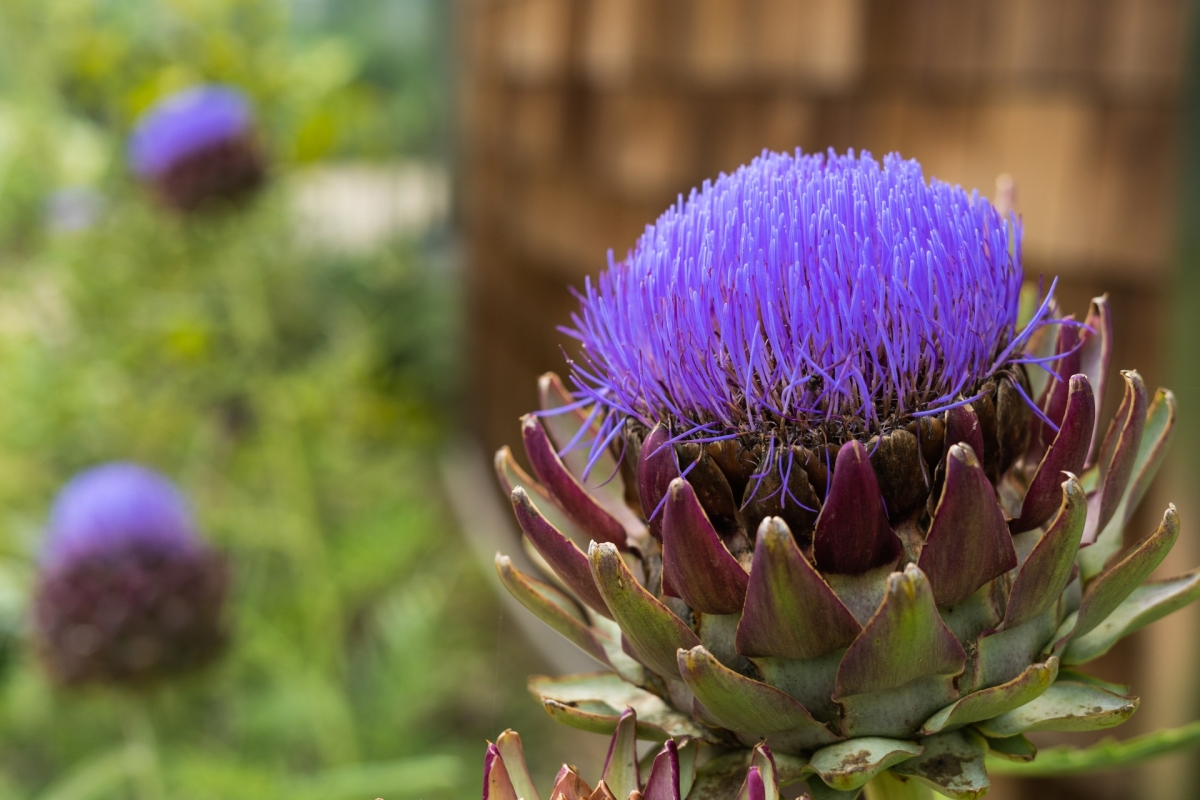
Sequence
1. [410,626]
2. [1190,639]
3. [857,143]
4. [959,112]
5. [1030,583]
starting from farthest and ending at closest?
[410,626]
[857,143]
[959,112]
[1190,639]
[1030,583]

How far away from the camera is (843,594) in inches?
20.4

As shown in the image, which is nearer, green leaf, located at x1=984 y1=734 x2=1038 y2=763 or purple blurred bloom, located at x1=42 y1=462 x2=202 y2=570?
green leaf, located at x1=984 y1=734 x2=1038 y2=763

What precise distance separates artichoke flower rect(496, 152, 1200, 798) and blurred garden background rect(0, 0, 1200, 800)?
0.39 ft

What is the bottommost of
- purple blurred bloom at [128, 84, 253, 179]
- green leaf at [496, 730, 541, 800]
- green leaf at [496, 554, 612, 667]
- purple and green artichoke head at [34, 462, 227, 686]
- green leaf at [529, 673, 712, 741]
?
purple and green artichoke head at [34, 462, 227, 686]

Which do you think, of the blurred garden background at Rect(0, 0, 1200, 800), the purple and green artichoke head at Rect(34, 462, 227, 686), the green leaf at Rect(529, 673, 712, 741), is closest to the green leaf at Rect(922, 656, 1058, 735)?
the green leaf at Rect(529, 673, 712, 741)

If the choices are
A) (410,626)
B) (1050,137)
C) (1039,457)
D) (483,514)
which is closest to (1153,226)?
(1050,137)

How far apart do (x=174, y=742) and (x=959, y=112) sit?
5.86 feet

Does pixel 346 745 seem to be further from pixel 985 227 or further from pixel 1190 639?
pixel 985 227

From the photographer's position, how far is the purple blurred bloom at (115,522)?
Result: 1.58 m

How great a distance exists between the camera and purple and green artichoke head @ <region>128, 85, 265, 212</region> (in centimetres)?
213

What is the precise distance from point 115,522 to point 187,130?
36.1 inches

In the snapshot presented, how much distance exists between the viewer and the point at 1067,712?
485 millimetres

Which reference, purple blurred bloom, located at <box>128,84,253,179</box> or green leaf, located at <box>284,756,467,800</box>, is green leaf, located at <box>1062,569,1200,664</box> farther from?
purple blurred bloom, located at <box>128,84,253,179</box>

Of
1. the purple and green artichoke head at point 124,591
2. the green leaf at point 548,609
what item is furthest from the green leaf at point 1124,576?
the purple and green artichoke head at point 124,591
